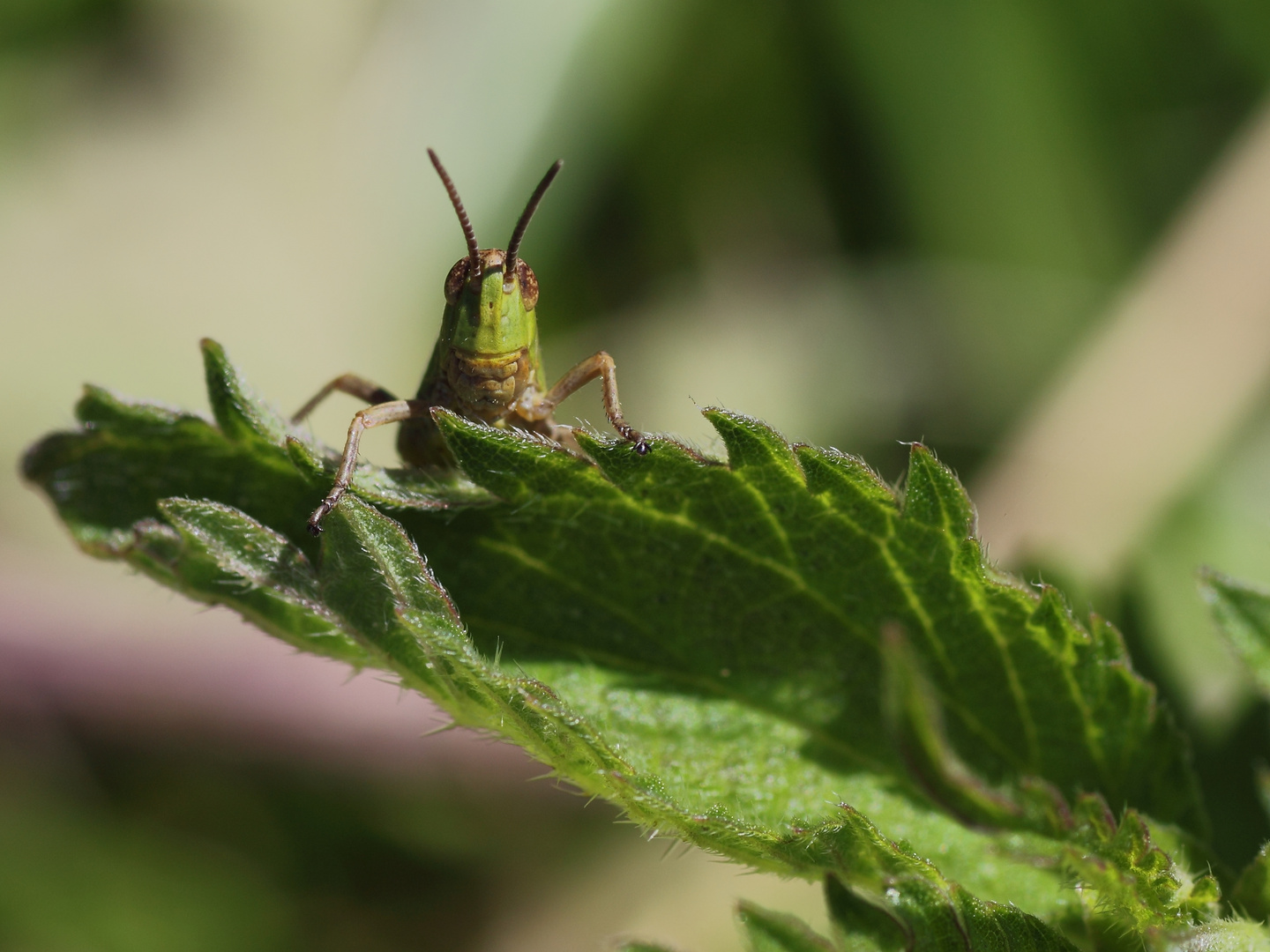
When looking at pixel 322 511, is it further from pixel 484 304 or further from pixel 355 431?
pixel 484 304

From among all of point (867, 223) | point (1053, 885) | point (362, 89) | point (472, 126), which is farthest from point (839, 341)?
point (1053, 885)

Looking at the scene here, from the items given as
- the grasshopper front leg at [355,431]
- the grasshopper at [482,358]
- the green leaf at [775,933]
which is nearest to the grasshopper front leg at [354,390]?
the grasshopper at [482,358]

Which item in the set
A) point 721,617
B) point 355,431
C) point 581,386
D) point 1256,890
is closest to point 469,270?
point 581,386

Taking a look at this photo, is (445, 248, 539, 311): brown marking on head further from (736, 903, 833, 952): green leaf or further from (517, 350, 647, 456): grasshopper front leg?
(736, 903, 833, 952): green leaf

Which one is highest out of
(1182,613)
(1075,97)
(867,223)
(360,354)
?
(1075,97)

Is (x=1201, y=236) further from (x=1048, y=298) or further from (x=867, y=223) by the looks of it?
(x=867, y=223)

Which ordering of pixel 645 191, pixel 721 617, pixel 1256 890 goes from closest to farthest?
pixel 1256 890, pixel 721 617, pixel 645 191

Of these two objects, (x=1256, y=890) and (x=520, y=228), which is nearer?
(x=1256, y=890)
